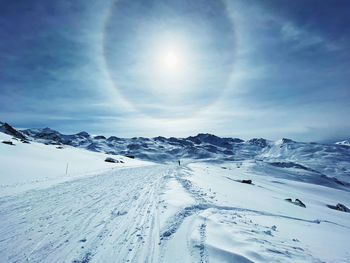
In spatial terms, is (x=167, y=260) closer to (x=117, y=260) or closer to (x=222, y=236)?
(x=117, y=260)

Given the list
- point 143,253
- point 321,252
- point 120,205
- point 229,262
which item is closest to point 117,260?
point 143,253

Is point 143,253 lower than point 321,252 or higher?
lower

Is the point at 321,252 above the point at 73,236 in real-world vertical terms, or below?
Result: above

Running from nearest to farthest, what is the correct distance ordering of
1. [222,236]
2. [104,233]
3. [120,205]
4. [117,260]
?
[117,260] < [222,236] < [104,233] < [120,205]

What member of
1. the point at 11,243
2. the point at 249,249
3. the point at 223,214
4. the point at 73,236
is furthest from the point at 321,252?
the point at 11,243

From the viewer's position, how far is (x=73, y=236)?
5355 millimetres

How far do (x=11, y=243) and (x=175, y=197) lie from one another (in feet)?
22.0

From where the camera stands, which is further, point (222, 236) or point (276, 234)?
point (276, 234)

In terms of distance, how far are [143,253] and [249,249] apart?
2690 millimetres

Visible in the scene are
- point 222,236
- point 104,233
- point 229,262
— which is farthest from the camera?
point 104,233

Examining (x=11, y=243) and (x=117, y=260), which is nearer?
(x=117, y=260)

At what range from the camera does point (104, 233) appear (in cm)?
564

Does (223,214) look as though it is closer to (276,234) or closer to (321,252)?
(276,234)

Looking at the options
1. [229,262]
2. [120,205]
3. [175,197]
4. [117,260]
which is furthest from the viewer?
[175,197]
